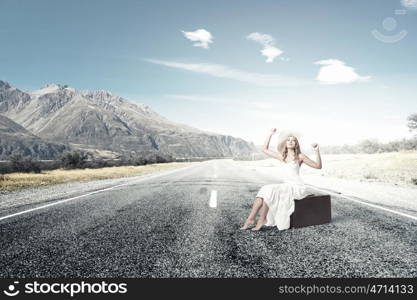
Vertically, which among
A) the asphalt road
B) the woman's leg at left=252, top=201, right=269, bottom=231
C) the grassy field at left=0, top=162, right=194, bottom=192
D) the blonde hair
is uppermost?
the blonde hair

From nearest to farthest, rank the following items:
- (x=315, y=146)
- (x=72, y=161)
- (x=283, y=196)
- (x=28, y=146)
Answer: (x=283, y=196), (x=315, y=146), (x=72, y=161), (x=28, y=146)

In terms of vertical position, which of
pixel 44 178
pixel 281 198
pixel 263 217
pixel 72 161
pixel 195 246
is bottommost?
pixel 44 178

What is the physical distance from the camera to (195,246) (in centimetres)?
388

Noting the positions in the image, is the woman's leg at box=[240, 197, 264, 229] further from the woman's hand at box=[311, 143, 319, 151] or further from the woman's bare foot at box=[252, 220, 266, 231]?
the woman's hand at box=[311, 143, 319, 151]

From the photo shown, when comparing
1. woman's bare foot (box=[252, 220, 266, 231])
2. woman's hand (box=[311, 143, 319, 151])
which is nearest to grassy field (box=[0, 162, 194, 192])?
woman's bare foot (box=[252, 220, 266, 231])

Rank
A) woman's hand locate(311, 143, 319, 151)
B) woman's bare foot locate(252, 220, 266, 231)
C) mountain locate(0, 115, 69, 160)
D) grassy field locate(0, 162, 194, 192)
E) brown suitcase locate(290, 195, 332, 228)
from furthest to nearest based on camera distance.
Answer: mountain locate(0, 115, 69, 160)
grassy field locate(0, 162, 194, 192)
woman's hand locate(311, 143, 319, 151)
brown suitcase locate(290, 195, 332, 228)
woman's bare foot locate(252, 220, 266, 231)

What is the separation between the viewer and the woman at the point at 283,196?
15.7ft

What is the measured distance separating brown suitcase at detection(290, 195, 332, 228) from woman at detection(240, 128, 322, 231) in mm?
90

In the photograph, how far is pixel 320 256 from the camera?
3527mm

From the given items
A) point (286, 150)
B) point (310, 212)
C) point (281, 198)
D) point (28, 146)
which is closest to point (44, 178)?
point (286, 150)

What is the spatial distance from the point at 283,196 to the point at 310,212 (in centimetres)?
67

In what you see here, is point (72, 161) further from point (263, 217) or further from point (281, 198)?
point (281, 198)

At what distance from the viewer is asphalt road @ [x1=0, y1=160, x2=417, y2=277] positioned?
3070mm

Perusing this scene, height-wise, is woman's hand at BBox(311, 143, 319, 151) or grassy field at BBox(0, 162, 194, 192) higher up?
woman's hand at BBox(311, 143, 319, 151)
